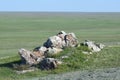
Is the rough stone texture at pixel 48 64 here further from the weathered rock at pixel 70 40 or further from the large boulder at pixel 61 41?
the weathered rock at pixel 70 40

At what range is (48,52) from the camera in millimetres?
46000

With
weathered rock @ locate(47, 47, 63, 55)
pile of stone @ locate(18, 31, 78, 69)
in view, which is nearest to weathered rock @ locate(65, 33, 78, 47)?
pile of stone @ locate(18, 31, 78, 69)

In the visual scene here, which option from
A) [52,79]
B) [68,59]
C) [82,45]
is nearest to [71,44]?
[82,45]

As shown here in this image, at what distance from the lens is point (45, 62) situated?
42562 millimetres

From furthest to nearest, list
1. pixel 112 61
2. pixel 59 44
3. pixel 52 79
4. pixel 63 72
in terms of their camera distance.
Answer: pixel 59 44
pixel 112 61
pixel 63 72
pixel 52 79

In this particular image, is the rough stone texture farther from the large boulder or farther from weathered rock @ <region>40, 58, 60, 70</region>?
the large boulder

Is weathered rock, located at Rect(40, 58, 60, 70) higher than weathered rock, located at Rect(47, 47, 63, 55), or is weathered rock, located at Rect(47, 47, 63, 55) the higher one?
weathered rock, located at Rect(47, 47, 63, 55)

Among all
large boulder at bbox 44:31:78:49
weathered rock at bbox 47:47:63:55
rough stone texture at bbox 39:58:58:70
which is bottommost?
rough stone texture at bbox 39:58:58:70

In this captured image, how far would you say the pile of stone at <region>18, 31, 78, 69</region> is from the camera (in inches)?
1682

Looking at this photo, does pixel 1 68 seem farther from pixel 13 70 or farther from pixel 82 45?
pixel 82 45

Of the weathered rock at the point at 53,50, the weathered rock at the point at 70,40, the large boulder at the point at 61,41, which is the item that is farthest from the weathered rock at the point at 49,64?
the weathered rock at the point at 70,40

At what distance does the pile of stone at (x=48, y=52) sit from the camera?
140ft

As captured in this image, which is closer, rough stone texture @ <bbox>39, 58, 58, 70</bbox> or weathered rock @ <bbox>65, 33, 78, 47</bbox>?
rough stone texture @ <bbox>39, 58, 58, 70</bbox>

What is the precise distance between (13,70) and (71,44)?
818cm
